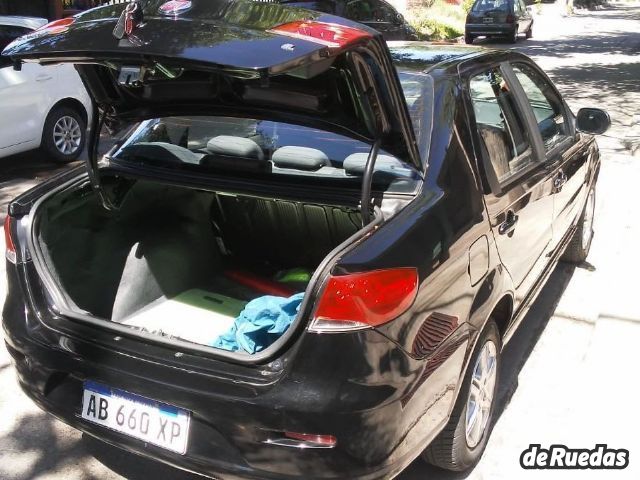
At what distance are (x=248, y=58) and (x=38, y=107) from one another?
20.4ft

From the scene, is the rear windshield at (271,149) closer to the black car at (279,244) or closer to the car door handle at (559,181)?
the black car at (279,244)

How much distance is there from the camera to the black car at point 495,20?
73.5 ft

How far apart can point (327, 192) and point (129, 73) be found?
861mm

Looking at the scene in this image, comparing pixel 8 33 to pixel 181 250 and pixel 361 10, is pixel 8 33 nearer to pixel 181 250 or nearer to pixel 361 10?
pixel 181 250

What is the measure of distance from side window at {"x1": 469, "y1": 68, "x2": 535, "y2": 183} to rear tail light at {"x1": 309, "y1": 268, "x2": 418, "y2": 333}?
3.47ft

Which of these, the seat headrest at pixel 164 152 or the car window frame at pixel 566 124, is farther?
the car window frame at pixel 566 124

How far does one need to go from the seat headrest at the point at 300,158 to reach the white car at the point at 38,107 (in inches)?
202

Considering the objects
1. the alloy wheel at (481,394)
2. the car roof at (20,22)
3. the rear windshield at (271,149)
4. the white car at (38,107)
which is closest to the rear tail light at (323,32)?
the rear windshield at (271,149)

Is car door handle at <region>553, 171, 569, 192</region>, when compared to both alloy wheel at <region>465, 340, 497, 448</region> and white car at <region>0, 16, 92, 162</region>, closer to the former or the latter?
alloy wheel at <region>465, 340, 497, 448</region>

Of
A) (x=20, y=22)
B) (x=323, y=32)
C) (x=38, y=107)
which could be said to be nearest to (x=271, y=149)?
(x=323, y=32)

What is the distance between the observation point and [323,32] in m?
2.28

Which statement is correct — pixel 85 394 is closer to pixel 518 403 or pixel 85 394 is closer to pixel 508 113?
pixel 518 403

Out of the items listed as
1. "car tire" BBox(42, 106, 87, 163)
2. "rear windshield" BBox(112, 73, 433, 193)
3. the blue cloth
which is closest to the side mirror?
"rear windshield" BBox(112, 73, 433, 193)

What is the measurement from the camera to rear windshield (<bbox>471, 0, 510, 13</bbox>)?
74.1 feet
